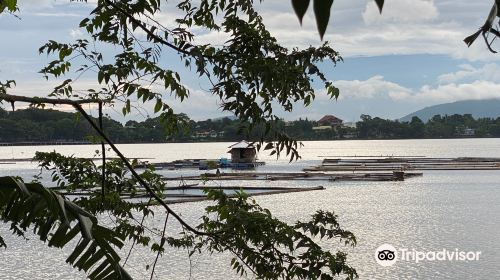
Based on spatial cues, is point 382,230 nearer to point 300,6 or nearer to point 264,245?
point 264,245

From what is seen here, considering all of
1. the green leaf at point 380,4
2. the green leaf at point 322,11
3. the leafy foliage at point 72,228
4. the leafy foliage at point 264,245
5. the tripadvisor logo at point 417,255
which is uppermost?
the green leaf at point 380,4

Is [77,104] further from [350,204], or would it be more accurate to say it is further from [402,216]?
[350,204]

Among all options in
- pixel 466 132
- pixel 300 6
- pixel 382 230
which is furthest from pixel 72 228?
pixel 466 132

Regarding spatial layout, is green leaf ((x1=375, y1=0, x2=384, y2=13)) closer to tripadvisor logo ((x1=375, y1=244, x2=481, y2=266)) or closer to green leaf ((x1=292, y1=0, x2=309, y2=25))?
green leaf ((x1=292, y1=0, x2=309, y2=25))

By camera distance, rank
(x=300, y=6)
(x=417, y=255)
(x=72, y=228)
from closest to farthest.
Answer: (x=300, y=6)
(x=72, y=228)
(x=417, y=255)

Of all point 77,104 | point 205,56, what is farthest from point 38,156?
point 77,104

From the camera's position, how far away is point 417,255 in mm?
22750

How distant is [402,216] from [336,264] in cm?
2805

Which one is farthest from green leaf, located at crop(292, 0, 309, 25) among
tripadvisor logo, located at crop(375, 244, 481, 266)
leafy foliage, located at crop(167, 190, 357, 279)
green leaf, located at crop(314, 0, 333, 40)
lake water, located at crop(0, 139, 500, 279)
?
tripadvisor logo, located at crop(375, 244, 481, 266)

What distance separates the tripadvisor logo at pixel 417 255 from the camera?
2161cm

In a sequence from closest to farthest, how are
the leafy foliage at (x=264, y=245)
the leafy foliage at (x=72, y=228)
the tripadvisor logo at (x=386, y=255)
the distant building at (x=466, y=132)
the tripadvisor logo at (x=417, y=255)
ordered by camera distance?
the leafy foliage at (x=72, y=228) < the leafy foliage at (x=264, y=245) < the tripadvisor logo at (x=386, y=255) < the tripadvisor logo at (x=417, y=255) < the distant building at (x=466, y=132)

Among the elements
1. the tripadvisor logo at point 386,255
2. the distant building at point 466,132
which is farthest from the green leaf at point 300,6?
the distant building at point 466,132

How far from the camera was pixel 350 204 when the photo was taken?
116ft

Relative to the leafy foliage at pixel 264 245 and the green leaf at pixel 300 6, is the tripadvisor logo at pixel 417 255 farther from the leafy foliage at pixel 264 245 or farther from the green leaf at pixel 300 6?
the green leaf at pixel 300 6
